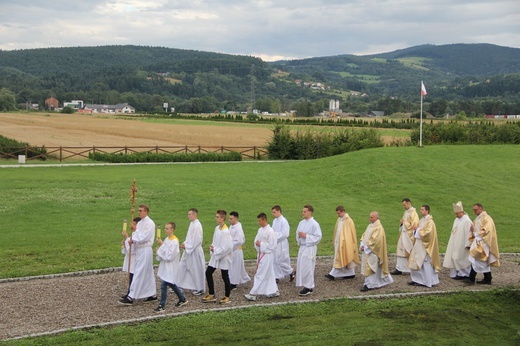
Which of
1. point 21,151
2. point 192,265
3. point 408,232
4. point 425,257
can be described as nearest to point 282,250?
point 192,265

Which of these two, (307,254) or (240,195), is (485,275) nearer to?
(307,254)

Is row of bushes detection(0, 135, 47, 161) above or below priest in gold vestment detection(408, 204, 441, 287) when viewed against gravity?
above

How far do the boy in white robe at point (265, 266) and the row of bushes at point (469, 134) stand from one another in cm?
3781

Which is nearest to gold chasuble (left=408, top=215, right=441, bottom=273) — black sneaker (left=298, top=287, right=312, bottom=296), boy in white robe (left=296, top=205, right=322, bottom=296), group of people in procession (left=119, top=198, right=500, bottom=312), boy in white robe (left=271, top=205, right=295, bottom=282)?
group of people in procession (left=119, top=198, right=500, bottom=312)

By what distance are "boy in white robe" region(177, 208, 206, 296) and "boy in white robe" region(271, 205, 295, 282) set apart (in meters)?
2.29

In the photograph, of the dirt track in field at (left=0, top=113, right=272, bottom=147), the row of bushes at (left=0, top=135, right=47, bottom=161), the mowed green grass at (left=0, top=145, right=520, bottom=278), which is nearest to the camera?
the mowed green grass at (left=0, top=145, right=520, bottom=278)

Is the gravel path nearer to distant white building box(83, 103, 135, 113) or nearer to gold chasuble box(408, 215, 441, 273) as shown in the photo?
gold chasuble box(408, 215, 441, 273)

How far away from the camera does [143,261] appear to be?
15.2m

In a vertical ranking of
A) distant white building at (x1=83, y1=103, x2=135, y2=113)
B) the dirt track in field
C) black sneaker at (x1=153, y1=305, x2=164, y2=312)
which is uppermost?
distant white building at (x1=83, y1=103, x2=135, y2=113)

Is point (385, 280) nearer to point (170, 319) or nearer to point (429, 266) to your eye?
point (429, 266)

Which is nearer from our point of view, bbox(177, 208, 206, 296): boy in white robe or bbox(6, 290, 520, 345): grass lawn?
bbox(6, 290, 520, 345): grass lawn

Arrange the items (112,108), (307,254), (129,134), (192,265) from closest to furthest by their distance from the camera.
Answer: (192,265) < (307,254) < (129,134) < (112,108)

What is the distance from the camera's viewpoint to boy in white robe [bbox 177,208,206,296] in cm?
1575

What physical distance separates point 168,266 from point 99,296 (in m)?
2.19
